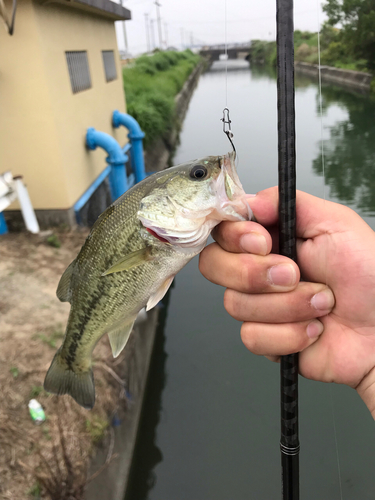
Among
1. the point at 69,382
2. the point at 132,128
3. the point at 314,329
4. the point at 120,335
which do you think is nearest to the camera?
the point at 314,329

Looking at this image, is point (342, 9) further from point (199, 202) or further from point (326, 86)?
point (199, 202)

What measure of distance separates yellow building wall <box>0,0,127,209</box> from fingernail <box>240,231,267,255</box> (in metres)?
4.71

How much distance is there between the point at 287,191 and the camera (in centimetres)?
109

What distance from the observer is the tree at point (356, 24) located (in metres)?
19.3

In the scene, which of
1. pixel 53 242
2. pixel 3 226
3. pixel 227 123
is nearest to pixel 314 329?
pixel 227 123

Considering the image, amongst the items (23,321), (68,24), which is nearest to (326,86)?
(68,24)

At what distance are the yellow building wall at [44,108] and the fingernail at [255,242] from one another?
4.71 meters

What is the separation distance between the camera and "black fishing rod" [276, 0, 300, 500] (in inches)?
38.0

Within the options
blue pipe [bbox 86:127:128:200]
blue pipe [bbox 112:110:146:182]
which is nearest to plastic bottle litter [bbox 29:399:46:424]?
blue pipe [bbox 86:127:128:200]

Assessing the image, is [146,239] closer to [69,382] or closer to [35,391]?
[69,382]

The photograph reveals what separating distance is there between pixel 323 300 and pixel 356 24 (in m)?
24.4

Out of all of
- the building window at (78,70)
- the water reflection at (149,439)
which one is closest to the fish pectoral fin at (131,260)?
the water reflection at (149,439)

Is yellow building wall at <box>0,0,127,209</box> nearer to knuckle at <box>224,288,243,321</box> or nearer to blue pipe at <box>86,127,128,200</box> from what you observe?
blue pipe at <box>86,127,128,200</box>

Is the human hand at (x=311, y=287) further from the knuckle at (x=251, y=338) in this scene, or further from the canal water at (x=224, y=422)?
the canal water at (x=224, y=422)
